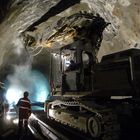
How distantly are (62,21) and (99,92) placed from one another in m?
8.95

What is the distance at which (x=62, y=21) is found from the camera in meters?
16.7

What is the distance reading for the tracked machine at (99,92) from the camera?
7543mm

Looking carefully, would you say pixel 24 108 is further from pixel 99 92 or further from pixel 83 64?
pixel 83 64

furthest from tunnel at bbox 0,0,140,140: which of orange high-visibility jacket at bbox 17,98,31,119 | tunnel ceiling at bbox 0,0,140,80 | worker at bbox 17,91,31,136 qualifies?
orange high-visibility jacket at bbox 17,98,31,119

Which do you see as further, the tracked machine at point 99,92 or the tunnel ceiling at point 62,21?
the tunnel ceiling at point 62,21

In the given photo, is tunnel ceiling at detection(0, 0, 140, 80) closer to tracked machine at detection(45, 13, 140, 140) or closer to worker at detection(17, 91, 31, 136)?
tracked machine at detection(45, 13, 140, 140)

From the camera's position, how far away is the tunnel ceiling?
1141cm

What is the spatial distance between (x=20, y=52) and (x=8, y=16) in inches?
405

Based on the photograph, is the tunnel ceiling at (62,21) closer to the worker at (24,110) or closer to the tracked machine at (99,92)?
the tracked machine at (99,92)

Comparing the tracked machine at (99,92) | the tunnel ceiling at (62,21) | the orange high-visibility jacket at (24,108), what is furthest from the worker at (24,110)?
the tunnel ceiling at (62,21)

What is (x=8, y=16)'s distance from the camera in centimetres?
1178

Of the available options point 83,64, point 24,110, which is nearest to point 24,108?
point 24,110

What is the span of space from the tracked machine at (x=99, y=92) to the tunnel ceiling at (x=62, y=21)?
6.79 feet

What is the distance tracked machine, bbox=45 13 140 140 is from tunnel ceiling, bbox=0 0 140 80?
6.79ft
